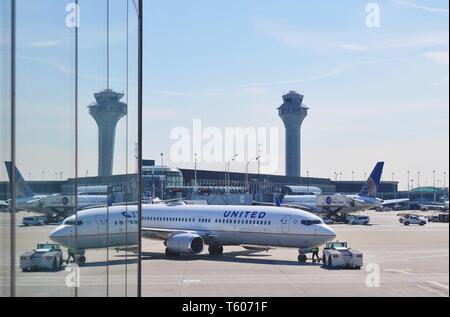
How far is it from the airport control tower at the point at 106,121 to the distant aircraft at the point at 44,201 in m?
0.96

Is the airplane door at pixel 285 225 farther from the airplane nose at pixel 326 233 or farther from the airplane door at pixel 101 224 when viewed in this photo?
the airplane door at pixel 101 224

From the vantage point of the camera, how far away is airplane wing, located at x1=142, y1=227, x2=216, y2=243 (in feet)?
131

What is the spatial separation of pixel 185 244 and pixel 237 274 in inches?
335

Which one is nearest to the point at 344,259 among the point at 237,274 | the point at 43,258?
the point at 237,274

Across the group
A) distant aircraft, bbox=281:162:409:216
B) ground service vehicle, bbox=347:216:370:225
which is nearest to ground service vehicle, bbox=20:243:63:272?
ground service vehicle, bbox=347:216:370:225

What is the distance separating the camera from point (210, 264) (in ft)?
117

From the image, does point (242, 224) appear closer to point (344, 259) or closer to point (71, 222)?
point (344, 259)

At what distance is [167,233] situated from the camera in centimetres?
4094

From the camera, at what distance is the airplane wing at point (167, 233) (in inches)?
1572

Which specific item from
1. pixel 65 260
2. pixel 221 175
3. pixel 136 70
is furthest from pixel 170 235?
pixel 221 175

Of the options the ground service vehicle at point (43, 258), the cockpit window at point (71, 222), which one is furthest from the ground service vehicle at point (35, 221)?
the cockpit window at point (71, 222)

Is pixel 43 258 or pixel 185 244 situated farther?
pixel 185 244

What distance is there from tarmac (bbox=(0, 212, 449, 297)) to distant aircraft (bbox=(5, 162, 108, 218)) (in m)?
0.13

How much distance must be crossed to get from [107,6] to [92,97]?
5.03 feet
